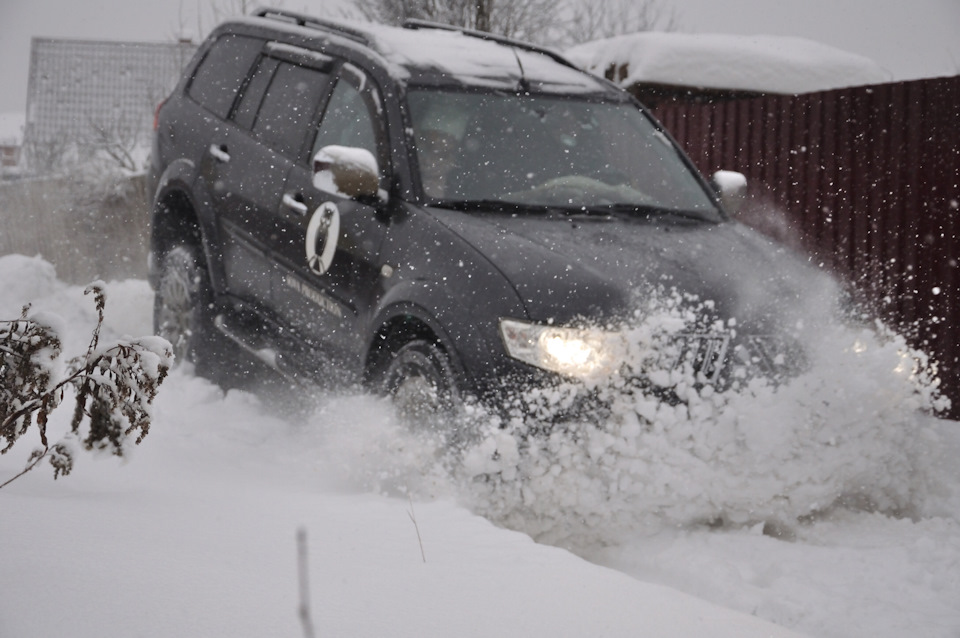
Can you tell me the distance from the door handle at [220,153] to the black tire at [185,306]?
60 centimetres

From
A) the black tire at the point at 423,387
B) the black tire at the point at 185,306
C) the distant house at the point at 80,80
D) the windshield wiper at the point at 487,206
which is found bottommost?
the distant house at the point at 80,80

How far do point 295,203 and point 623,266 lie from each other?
1891mm

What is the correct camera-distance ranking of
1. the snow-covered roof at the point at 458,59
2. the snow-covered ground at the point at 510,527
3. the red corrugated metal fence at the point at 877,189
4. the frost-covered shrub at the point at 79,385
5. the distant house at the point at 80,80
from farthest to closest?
the distant house at the point at 80,80 → the red corrugated metal fence at the point at 877,189 → the snow-covered roof at the point at 458,59 → the frost-covered shrub at the point at 79,385 → the snow-covered ground at the point at 510,527

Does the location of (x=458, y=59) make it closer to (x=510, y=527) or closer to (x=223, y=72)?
(x=223, y=72)

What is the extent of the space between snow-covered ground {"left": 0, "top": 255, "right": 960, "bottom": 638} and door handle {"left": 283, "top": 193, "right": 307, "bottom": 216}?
1003 mm

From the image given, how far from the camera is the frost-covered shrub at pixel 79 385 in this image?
101 inches

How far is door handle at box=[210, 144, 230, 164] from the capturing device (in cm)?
567

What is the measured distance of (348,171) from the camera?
4.26 m

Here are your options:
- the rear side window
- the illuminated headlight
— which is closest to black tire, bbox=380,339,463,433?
the illuminated headlight

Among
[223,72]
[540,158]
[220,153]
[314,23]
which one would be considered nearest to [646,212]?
[540,158]

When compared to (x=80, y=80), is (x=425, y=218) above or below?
above

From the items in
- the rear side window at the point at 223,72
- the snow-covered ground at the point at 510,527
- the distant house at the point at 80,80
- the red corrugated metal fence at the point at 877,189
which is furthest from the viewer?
the distant house at the point at 80,80

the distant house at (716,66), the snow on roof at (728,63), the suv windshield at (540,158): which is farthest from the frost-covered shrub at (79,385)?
the distant house at (716,66)

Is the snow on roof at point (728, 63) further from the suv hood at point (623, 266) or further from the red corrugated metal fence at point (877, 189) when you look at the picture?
the suv hood at point (623, 266)
